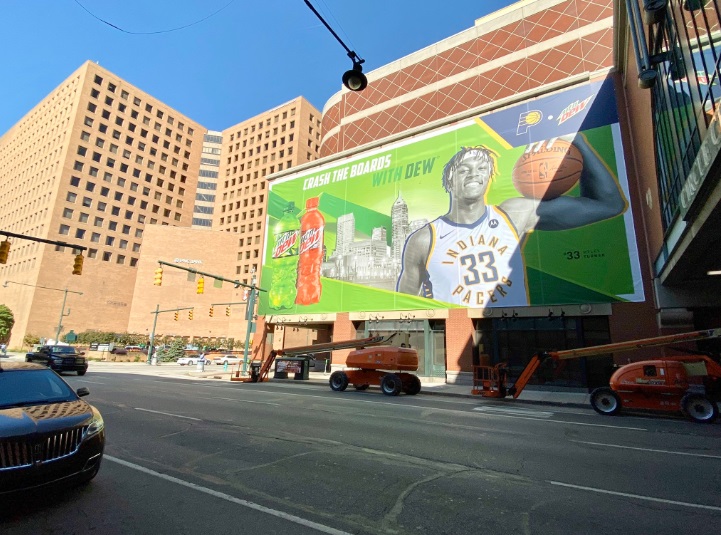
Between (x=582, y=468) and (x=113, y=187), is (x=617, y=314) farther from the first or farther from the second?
(x=113, y=187)

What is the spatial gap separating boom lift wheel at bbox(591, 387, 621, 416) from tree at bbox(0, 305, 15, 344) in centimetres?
8499

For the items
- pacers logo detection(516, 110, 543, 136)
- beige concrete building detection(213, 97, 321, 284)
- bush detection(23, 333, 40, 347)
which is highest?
beige concrete building detection(213, 97, 321, 284)

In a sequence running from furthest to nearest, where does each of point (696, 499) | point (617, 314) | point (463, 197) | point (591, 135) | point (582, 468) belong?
point (463, 197) → point (591, 135) → point (617, 314) → point (582, 468) → point (696, 499)

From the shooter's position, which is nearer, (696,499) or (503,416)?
(696,499)

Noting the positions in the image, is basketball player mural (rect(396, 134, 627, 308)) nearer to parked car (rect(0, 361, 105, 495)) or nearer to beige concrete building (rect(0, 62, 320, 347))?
parked car (rect(0, 361, 105, 495))

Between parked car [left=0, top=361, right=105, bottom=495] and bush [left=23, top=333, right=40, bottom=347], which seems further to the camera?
bush [left=23, top=333, right=40, bottom=347]

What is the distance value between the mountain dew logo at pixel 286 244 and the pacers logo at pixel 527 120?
20790 millimetres

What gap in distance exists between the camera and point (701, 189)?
29.8ft

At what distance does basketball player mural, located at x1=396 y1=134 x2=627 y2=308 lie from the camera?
74.2ft

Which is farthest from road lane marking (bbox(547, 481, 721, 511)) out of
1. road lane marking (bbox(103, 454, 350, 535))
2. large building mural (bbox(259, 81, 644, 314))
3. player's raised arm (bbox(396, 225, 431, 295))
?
player's raised arm (bbox(396, 225, 431, 295))

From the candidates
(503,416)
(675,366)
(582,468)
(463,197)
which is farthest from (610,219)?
(582,468)

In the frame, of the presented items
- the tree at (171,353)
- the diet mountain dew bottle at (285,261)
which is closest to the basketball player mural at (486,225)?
the diet mountain dew bottle at (285,261)

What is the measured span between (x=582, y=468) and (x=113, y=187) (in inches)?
3588

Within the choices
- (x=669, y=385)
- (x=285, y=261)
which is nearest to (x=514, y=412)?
(x=669, y=385)
